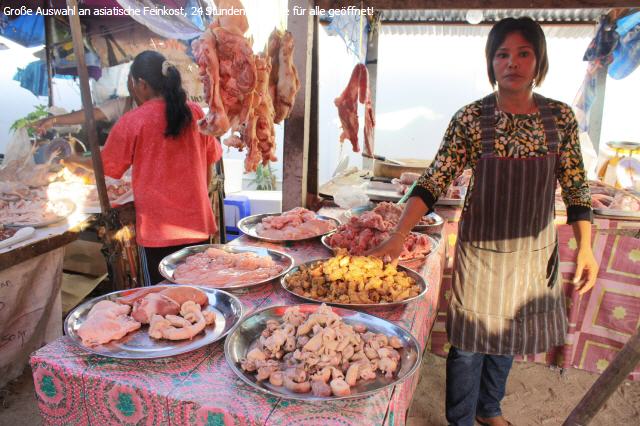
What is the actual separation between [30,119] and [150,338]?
4.93 meters

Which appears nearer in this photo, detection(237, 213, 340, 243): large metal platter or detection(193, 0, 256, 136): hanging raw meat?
detection(193, 0, 256, 136): hanging raw meat

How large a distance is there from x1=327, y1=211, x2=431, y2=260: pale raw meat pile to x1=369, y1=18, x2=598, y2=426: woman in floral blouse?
270mm

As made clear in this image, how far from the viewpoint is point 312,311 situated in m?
1.78

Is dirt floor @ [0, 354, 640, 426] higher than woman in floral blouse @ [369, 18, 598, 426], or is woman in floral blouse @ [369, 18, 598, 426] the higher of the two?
woman in floral blouse @ [369, 18, 598, 426]

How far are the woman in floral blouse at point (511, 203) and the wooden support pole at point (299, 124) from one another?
4.51ft

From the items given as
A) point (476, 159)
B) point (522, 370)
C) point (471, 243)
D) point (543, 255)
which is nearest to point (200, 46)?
point (476, 159)

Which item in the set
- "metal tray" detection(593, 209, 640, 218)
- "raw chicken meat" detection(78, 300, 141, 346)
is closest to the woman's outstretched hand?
"raw chicken meat" detection(78, 300, 141, 346)

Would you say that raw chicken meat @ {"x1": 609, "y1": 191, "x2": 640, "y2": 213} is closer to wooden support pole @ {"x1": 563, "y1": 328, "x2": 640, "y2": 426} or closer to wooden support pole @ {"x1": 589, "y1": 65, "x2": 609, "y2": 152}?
wooden support pole @ {"x1": 563, "y1": 328, "x2": 640, "y2": 426}

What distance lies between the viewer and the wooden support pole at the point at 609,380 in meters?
1.57

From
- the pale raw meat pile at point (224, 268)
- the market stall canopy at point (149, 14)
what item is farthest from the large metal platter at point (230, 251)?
the market stall canopy at point (149, 14)

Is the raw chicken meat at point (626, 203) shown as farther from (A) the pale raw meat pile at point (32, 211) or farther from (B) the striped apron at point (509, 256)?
(A) the pale raw meat pile at point (32, 211)

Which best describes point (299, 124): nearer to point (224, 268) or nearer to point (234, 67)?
point (234, 67)

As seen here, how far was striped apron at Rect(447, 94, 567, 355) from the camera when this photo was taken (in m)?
2.25

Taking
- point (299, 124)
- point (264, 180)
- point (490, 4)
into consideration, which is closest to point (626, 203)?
point (490, 4)
